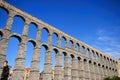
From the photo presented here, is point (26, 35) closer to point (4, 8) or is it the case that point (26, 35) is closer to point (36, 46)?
point (36, 46)

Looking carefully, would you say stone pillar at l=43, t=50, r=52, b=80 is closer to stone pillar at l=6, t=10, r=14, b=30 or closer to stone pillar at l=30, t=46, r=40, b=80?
stone pillar at l=30, t=46, r=40, b=80

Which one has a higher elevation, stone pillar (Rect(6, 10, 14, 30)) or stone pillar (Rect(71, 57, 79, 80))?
stone pillar (Rect(6, 10, 14, 30))

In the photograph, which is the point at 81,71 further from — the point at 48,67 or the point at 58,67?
the point at 48,67

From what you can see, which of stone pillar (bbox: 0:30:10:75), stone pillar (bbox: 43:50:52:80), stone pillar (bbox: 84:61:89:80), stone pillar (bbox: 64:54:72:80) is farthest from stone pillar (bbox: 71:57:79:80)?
stone pillar (bbox: 0:30:10:75)

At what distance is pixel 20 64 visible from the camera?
21.1m

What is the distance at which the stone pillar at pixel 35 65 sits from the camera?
23.0 metres

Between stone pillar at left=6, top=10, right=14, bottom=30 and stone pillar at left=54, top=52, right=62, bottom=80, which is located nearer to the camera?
stone pillar at left=6, top=10, right=14, bottom=30

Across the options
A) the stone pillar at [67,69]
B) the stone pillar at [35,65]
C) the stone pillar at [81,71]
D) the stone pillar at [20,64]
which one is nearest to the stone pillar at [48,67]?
the stone pillar at [35,65]

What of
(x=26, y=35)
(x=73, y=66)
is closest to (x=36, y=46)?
(x=26, y=35)

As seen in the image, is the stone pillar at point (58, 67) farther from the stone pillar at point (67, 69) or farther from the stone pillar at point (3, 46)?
the stone pillar at point (3, 46)

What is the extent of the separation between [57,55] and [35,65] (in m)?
6.57

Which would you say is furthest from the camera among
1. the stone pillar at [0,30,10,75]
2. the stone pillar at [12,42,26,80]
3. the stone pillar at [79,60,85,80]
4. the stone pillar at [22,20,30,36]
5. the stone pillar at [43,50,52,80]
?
the stone pillar at [79,60,85,80]

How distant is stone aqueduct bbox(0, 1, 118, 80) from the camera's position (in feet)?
68.9

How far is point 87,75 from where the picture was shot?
1416 inches
